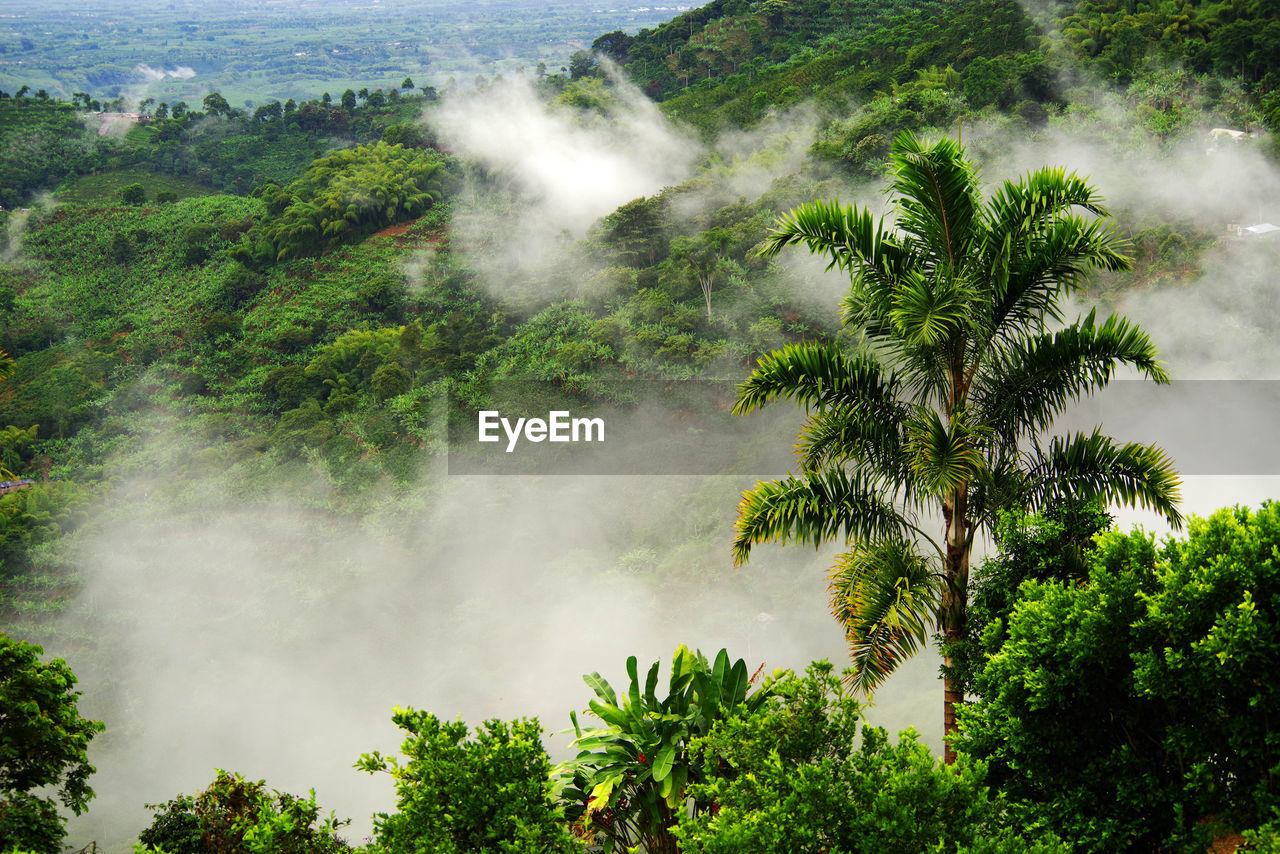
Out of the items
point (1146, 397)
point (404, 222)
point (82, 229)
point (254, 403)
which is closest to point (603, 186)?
point (404, 222)

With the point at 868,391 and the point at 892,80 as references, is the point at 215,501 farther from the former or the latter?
the point at 892,80

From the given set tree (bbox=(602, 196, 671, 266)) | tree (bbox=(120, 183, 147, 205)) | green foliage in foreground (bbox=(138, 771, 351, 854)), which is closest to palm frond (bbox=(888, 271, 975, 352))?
green foliage in foreground (bbox=(138, 771, 351, 854))

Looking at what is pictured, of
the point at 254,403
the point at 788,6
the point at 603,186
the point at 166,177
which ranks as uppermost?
the point at 788,6

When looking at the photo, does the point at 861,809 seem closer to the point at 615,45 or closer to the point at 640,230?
the point at 640,230

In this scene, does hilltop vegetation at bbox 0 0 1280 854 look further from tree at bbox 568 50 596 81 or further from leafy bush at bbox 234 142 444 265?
tree at bbox 568 50 596 81

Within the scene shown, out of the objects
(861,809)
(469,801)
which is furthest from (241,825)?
(861,809)

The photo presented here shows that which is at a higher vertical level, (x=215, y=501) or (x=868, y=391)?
(x=215, y=501)
